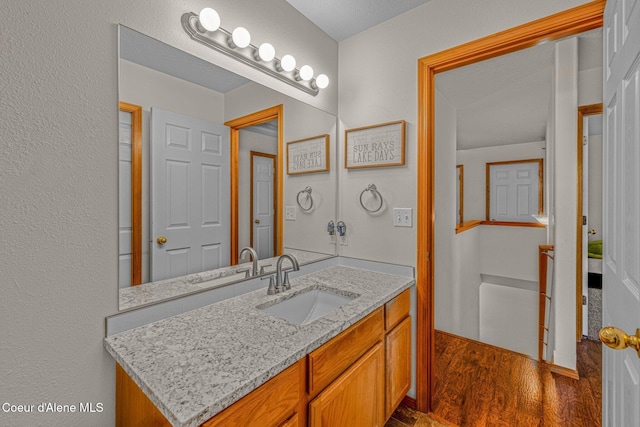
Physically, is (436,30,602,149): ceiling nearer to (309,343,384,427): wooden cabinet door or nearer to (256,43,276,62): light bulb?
(256,43,276,62): light bulb

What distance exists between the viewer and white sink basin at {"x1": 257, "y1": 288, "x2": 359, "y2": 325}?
4.65ft

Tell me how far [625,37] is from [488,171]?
5.07 meters

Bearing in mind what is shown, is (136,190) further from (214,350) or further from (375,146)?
(375,146)

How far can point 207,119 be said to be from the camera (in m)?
1.34

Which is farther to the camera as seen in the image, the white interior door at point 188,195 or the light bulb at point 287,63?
the light bulb at point 287,63

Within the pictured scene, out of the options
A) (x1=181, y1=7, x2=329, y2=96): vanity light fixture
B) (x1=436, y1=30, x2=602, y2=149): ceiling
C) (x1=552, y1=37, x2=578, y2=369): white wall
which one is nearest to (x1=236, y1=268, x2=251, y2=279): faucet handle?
(x1=181, y1=7, x2=329, y2=96): vanity light fixture

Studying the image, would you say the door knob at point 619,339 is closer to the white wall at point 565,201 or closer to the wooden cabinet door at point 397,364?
the wooden cabinet door at point 397,364

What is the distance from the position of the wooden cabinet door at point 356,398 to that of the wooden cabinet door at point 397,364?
74mm

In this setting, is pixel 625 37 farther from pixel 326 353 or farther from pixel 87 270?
pixel 87 270

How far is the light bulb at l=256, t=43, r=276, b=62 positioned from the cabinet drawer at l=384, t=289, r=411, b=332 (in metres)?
1.37

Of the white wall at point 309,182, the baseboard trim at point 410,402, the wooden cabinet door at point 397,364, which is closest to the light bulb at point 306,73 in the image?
the white wall at point 309,182

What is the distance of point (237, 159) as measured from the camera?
1.49 metres

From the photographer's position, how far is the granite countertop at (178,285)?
1074 mm

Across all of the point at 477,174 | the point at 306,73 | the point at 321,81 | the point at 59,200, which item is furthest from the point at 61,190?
the point at 477,174
